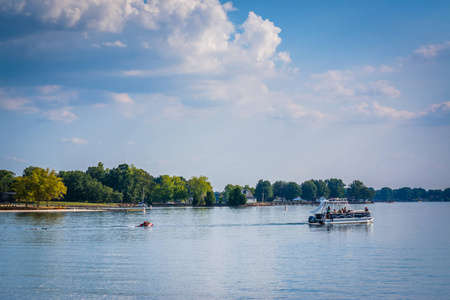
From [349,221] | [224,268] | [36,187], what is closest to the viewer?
[224,268]

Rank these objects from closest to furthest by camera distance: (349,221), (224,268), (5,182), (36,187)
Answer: (224,268), (349,221), (36,187), (5,182)

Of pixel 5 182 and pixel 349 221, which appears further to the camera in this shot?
pixel 5 182

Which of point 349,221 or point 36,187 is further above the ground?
point 36,187

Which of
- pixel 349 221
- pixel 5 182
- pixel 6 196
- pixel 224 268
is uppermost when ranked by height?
pixel 5 182

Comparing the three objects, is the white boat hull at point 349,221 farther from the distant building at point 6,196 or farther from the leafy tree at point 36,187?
the distant building at point 6,196

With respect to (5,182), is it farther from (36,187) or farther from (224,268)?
(224,268)

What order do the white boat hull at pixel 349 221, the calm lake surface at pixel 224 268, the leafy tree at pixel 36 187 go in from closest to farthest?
the calm lake surface at pixel 224 268 → the white boat hull at pixel 349 221 → the leafy tree at pixel 36 187

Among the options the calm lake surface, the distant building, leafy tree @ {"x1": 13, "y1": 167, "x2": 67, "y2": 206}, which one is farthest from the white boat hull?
the distant building

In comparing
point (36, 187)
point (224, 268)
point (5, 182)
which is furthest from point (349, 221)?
point (5, 182)

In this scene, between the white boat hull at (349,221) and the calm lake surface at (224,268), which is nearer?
the calm lake surface at (224,268)

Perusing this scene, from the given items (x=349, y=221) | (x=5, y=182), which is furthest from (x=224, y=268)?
(x=5, y=182)

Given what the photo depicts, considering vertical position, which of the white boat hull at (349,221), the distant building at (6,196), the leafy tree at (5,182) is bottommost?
the white boat hull at (349,221)

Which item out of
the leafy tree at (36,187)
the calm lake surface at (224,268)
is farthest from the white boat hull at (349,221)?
the leafy tree at (36,187)

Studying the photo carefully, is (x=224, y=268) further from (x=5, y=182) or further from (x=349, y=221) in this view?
(x=5, y=182)
